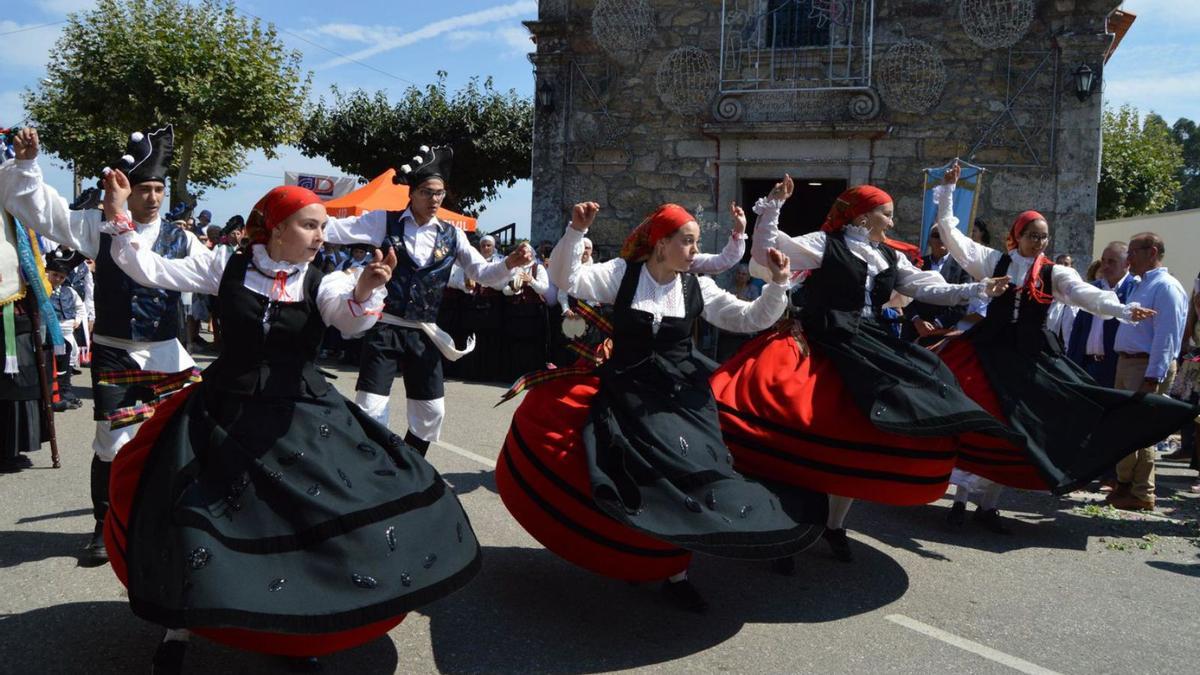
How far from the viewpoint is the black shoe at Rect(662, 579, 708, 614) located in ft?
13.9

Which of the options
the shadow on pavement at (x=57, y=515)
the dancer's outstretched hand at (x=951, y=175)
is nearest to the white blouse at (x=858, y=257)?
the dancer's outstretched hand at (x=951, y=175)

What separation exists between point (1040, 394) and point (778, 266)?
2197 mm

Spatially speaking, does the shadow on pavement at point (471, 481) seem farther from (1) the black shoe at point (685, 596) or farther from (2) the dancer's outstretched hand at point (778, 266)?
(2) the dancer's outstretched hand at point (778, 266)

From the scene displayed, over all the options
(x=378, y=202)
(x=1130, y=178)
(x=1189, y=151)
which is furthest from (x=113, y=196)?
(x=1189, y=151)

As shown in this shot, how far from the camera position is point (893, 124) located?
13086 millimetres

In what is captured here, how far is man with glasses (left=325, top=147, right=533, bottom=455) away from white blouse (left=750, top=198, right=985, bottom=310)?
1.48 m

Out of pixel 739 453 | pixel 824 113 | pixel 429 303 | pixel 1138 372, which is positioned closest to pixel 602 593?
pixel 739 453

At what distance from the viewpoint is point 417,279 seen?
5375mm

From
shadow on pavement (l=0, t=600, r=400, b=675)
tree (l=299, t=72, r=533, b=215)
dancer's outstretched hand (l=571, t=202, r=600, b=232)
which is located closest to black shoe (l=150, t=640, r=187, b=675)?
shadow on pavement (l=0, t=600, r=400, b=675)

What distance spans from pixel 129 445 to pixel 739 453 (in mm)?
2639

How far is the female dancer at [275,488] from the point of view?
2.93 meters

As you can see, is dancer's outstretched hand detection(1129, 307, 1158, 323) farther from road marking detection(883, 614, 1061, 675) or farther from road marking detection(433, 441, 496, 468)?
road marking detection(433, 441, 496, 468)

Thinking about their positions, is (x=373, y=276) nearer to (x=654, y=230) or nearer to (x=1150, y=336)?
(x=654, y=230)

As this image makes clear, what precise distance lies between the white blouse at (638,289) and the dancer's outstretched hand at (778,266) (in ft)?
0.13
